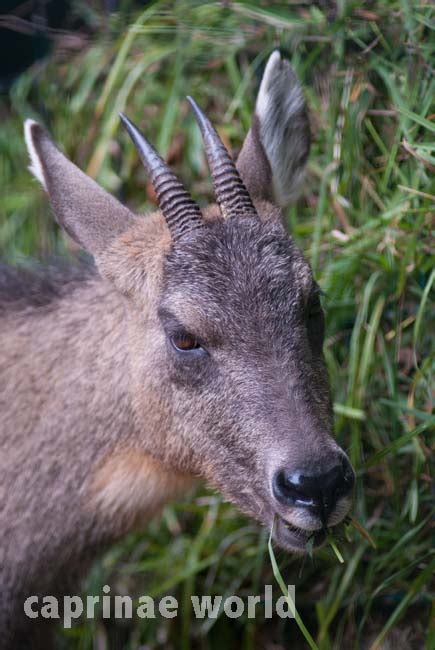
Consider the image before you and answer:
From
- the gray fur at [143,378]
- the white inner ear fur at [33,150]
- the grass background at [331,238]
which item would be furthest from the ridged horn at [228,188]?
the grass background at [331,238]

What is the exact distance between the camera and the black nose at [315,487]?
3680 mm

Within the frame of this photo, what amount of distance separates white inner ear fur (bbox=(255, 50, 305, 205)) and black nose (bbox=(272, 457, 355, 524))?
5.42 feet

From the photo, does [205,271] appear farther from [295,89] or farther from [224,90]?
[224,90]

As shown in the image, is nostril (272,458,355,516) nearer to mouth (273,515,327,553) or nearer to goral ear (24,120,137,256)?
mouth (273,515,327,553)

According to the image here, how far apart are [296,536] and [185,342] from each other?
87cm

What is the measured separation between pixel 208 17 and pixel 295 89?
2.11 m

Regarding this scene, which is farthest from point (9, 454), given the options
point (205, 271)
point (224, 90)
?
point (224, 90)

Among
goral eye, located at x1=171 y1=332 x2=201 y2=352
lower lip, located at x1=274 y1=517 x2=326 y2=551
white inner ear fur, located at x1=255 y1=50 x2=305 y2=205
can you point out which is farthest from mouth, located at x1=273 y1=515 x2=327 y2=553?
white inner ear fur, located at x1=255 y1=50 x2=305 y2=205

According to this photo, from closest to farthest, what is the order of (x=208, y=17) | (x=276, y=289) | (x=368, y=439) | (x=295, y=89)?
(x=276, y=289) < (x=295, y=89) < (x=368, y=439) < (x=208, y=17)

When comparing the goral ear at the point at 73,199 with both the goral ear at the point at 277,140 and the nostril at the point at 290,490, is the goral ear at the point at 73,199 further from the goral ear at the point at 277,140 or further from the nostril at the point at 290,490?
the nostril at the point at 290,490

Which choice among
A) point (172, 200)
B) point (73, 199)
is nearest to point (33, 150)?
point (73, 199)

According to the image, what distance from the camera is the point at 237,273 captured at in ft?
13.7

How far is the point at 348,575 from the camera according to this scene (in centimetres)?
562

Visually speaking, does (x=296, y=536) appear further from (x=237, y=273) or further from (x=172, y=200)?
(x=172, y=200)
